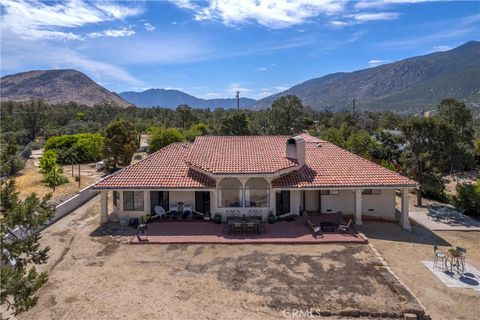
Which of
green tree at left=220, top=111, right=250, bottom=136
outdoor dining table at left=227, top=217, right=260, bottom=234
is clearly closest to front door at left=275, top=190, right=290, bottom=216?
outdoor dining table at left=227, top=217, right=260, bottom=234

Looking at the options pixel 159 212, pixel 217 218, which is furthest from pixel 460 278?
pixel 159 212

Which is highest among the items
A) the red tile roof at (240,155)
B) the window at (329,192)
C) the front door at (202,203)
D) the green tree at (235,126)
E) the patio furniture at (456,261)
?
the green tree at (235,126)

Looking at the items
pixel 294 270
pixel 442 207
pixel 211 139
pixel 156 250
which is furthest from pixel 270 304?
pixel 442 207

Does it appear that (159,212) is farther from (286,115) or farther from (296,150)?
(286,115)

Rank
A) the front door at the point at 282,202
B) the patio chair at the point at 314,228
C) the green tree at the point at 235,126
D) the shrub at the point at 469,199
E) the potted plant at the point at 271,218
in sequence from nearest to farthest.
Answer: the patio chair at the point at 314,228 < the potted plant at the point at 271,218 < the front door at the point at 282,202 < the shrub at the point at 469,199 < the green tree at the point at 235,126

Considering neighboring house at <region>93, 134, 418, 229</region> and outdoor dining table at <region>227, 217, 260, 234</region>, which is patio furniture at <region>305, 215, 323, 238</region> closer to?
→ neighboring house at <region>93, 134, 418, 229</region>

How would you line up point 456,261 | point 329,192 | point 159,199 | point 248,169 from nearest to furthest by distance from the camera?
point 456,261, point 248,169, point 159,199, point 329,192

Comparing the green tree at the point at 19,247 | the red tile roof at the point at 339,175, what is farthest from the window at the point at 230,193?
the green tree at the point at 19,247

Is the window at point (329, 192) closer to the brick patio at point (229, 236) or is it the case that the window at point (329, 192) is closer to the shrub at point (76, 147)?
the brick patio at point (229, 236)
